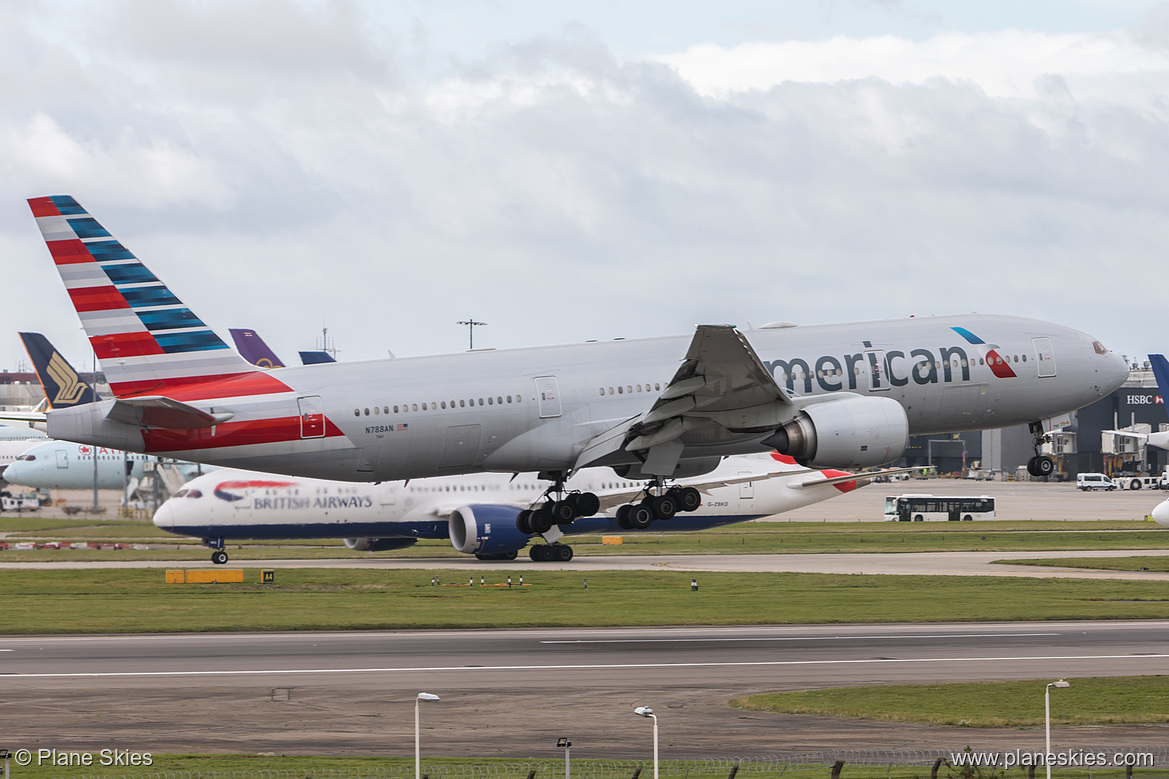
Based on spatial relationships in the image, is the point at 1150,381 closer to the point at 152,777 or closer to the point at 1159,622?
the point at 1159,622

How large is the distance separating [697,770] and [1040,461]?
24921 mm

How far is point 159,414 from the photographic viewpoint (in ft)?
123

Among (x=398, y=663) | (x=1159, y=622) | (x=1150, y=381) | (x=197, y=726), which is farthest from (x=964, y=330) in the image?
(x=1150, y=381)

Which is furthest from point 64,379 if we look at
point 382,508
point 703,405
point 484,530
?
point 703,405

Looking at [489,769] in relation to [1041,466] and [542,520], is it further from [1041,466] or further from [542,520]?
[1041,466]

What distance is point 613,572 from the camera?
222 feet

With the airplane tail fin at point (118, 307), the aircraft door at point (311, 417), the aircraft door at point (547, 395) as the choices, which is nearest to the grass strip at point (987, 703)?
the aircraft door at point (547, 395)

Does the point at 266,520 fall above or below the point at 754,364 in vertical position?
below

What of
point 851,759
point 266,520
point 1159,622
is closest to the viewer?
point 851,759

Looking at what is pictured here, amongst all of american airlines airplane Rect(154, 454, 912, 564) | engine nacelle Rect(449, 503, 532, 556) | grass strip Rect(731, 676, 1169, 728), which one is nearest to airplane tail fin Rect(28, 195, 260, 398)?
grass strip Rect(731, 676, 1169, 728)

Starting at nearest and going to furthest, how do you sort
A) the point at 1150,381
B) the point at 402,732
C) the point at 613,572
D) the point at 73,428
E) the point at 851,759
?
the point at 851,759 → the point at 402,732 → the point at 73,428 → the point at 613,572 → the point at 1150,381

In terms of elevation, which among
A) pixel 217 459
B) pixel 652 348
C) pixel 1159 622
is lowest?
pixel 1159 622

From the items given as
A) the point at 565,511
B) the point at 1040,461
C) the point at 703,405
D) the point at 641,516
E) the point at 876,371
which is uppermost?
the point at 876,371

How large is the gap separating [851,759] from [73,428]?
73.8 feet
